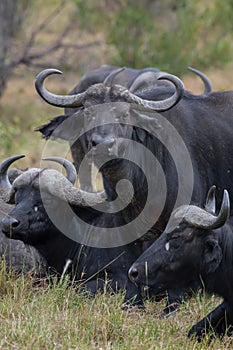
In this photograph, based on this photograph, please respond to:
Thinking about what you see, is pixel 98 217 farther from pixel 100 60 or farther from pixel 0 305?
pixel 100 60

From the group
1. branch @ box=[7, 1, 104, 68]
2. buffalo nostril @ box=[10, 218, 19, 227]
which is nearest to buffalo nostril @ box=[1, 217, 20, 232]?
buffalo nostril @ box=[10, 218, 19, 227]

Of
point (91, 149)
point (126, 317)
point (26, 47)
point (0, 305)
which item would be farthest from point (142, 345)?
point (26, 47)

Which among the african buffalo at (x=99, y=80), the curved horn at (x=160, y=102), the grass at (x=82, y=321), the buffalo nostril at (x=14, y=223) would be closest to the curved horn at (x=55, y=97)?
the curved horn at (x=160, y=102)

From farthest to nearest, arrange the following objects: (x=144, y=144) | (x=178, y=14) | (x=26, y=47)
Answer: (x=26, y=47) < (x=178, y=14) < (x=144, y=144)

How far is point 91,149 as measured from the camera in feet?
21.6

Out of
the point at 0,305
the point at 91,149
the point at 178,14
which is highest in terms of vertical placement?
the point at 178,14

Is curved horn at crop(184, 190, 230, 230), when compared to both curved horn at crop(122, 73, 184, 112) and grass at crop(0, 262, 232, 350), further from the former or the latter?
curved horn at crop(122, 73, 184, 112)

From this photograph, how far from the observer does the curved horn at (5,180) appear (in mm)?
7668

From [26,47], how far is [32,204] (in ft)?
42.3

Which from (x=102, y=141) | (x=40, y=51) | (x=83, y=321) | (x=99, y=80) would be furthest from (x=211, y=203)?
(x=40, y=51)

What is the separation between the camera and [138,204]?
23.5 ft

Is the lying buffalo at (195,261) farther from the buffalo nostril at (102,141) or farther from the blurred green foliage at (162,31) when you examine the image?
the blurred green foliage at (162,31)

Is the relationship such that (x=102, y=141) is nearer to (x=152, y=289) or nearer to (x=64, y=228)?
(x=152, y=289)

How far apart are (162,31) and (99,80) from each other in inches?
294
